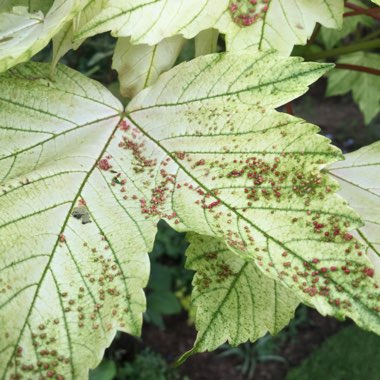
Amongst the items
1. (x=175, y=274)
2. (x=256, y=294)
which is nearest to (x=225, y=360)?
(x=175, y=274)

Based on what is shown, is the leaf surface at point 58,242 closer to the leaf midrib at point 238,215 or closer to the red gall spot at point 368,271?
the leaf midrib at point 238,215

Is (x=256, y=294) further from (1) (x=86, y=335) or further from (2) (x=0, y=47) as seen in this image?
(2) (x=0, y=47)

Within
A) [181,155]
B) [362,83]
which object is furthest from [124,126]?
[362,83]

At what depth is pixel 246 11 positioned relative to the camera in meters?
0.68

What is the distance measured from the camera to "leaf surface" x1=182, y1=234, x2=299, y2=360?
2.21 feet

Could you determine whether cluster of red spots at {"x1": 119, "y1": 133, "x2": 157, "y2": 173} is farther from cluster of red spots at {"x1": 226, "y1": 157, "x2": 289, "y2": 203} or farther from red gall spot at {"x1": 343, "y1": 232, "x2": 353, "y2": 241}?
red gall spot at {"x1": 343, "y1": 232, "x2": 353, "y2": 241}

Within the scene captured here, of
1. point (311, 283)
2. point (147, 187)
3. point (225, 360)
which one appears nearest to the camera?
point (311, 283)

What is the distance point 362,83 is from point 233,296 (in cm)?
117

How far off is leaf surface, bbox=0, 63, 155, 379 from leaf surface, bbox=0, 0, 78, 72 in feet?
0.21

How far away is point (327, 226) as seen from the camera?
22.4 inches

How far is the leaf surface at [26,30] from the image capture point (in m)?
0.58

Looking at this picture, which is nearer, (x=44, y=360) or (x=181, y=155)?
(x=44, y=360)

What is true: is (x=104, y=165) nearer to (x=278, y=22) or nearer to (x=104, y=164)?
(x=104, y=164)

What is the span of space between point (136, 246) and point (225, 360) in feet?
9.46
